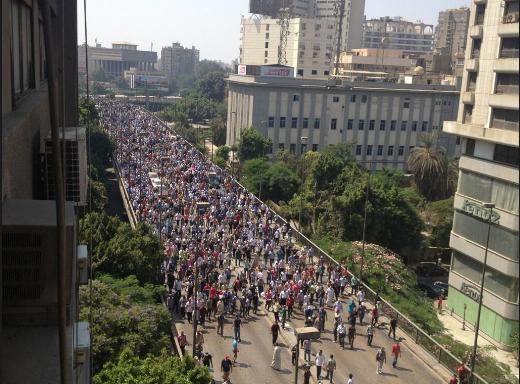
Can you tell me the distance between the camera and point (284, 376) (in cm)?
1956

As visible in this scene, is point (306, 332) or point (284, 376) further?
point (284, 376)

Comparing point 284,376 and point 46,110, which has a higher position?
point 46,110

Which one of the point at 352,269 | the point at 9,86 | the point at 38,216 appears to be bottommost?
the point at 352,269

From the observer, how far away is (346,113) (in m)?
72.8

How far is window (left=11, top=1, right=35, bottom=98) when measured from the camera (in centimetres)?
930

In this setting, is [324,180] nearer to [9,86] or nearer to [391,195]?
[391,195]

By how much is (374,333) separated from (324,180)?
990 inches

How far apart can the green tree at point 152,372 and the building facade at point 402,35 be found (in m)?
165

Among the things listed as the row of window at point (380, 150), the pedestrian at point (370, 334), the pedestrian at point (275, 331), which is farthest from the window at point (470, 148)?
the row of window at point (380, 150)

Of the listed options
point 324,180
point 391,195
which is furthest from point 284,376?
point 324,180

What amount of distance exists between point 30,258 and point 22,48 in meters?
4.62

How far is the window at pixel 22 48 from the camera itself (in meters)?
9.30

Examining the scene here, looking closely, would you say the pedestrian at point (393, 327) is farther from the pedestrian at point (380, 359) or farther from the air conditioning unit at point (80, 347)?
the air conditioning unit at point (80, 347)

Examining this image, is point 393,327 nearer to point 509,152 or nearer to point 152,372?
point 152,372
